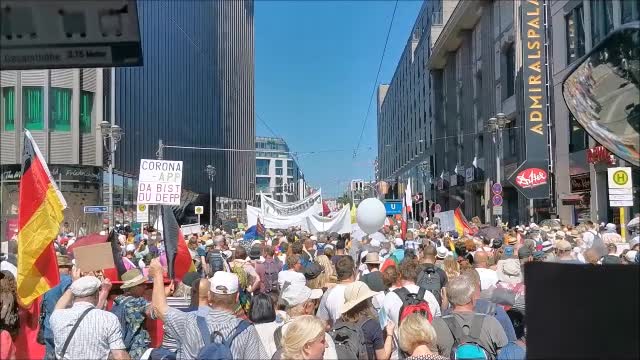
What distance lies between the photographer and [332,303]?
5938 millimetres

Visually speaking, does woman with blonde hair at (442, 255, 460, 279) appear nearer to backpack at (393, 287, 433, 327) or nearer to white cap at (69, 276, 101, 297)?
backpack at (393, 287, 433, 327)

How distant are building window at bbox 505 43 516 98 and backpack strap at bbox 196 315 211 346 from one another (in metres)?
34.4

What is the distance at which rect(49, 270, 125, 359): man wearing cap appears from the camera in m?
4.46

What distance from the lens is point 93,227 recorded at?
28.9m

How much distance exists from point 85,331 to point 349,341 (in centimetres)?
183

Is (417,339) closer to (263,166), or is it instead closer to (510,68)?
(510,68)

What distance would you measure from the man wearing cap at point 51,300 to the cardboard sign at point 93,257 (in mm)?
232

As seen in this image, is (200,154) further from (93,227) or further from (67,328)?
(67,328)

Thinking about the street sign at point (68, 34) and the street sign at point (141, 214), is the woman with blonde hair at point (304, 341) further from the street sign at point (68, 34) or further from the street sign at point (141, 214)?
the street sign at point (141, 214)

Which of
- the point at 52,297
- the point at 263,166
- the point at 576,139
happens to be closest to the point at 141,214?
the point at 52,297

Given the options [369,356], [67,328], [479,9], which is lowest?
[369,356]

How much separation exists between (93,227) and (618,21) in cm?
2865

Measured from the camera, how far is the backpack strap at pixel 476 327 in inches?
187

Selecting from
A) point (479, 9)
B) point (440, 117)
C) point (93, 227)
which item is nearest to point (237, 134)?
point (440, 117)
